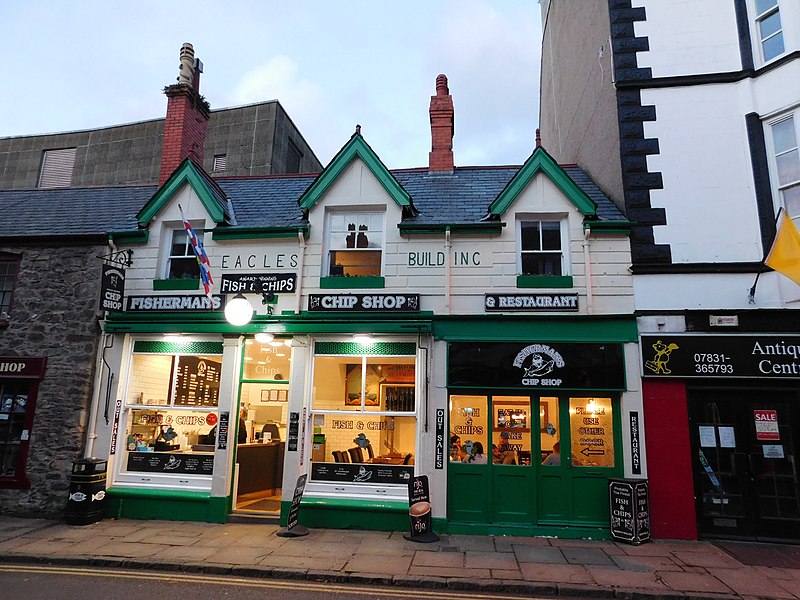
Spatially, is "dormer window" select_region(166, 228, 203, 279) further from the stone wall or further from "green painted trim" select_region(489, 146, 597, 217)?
"green painted trim" select_region(489, 146, 597, 217)

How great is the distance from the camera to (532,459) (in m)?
10.4

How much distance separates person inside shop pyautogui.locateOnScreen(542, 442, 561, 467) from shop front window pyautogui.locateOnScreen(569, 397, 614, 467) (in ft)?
0.90

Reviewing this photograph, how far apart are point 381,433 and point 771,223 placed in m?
8.82

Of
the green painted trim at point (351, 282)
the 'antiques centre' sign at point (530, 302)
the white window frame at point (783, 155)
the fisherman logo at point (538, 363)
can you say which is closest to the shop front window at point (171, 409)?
the green painted trim at point (351, 282)

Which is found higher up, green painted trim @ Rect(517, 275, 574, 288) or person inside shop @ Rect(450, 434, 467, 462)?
green painted trim @ Rect(517, 275, 574, 288)

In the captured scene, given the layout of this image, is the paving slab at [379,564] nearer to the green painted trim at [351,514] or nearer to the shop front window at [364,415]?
the green painted trim at [351,514]

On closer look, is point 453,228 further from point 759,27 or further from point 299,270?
point 759,27

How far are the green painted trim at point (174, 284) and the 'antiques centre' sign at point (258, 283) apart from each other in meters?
0.71

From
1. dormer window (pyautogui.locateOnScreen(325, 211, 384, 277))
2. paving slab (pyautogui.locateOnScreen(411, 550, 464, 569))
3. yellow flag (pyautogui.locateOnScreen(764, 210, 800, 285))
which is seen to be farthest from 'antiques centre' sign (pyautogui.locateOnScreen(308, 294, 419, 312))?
yellow flag (pyautogui.locateOnScreen(764, 210, 800, 285))

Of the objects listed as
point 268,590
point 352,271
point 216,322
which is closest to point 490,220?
point 352,271

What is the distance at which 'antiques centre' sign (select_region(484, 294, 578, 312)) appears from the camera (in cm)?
1073

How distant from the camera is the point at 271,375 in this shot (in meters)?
11.7

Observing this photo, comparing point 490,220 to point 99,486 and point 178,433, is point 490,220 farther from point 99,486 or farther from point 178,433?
point 99,486

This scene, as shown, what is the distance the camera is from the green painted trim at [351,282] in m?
11.4
